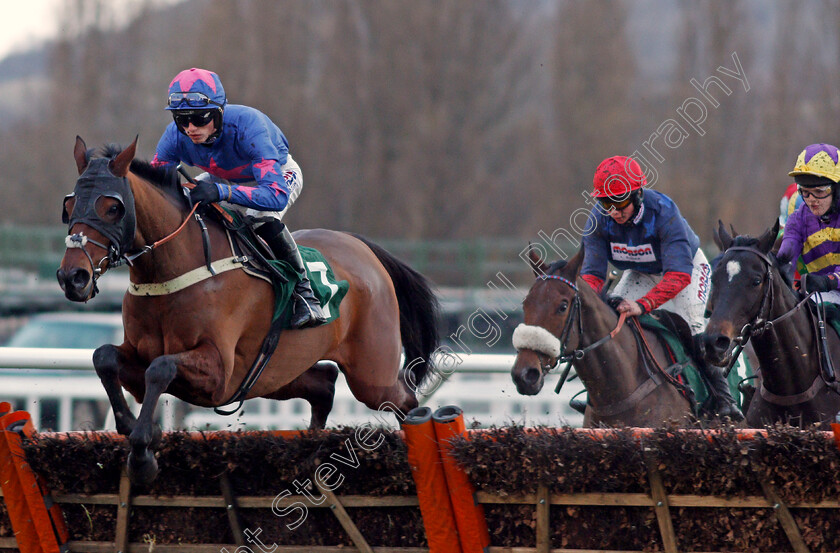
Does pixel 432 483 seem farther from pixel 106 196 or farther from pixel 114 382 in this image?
pixel 106 196

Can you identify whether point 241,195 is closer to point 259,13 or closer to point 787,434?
→ point 787,434

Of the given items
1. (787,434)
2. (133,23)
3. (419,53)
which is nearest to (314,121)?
(419,53)

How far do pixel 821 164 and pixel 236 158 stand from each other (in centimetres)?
253

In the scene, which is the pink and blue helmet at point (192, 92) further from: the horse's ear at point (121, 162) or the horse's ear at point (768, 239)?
the horse's ear at point (768, 239)

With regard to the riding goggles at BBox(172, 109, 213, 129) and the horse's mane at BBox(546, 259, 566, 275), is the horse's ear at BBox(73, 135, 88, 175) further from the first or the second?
the horse's mane at BBox(546, 259, 566, 275)

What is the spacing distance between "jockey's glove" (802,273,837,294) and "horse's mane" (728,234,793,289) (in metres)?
0.10

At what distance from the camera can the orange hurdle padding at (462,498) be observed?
3.15 meters

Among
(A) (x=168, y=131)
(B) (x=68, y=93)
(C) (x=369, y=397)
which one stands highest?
(B) (x=68, y=93)

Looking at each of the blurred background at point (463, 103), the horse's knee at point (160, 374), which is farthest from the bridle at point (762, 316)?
the blurred background at point (463, 103)

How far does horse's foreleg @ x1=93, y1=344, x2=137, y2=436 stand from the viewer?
3459 mm

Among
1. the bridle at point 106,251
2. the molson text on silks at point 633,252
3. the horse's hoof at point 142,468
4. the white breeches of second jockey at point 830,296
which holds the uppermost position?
the molson text on silks at point 633,252

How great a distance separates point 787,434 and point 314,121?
63.1 feet

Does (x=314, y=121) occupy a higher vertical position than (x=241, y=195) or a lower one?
higher

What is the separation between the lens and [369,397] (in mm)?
4621
